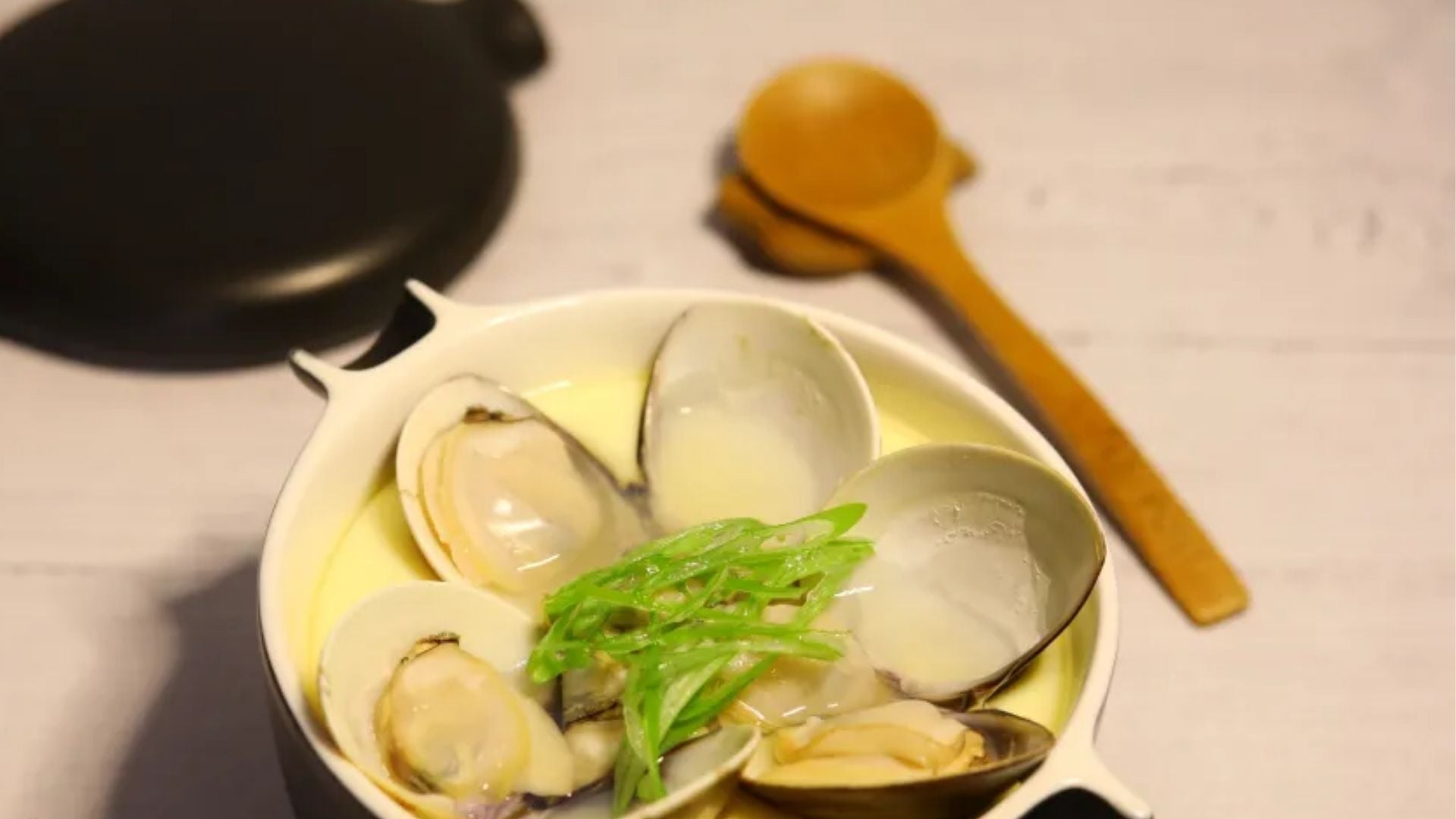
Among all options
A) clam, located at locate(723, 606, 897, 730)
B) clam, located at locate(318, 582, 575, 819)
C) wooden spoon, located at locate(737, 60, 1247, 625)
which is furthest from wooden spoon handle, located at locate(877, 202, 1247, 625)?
clam, located at locate(318, 582, 575, 819)

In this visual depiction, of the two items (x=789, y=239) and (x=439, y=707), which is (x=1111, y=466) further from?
(x=439, y=707)

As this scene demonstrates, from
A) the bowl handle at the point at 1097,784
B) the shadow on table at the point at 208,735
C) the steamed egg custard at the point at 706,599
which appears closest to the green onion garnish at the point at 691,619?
the steamed egg custard at the point at 706,599

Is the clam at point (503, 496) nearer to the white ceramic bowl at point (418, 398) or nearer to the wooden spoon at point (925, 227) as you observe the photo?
the white ceramic bowl at point (418, 398)

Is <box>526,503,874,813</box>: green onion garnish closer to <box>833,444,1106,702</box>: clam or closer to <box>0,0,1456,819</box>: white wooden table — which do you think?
<box>833,444,1106,702</box>: clam

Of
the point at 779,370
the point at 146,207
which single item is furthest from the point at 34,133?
the point at 779,370

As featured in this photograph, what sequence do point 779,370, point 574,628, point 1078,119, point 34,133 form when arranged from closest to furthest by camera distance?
point 574,628
point 779,370
point 34,133
point 1078,119

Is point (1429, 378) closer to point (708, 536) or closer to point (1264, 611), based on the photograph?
point (1264, 611)
